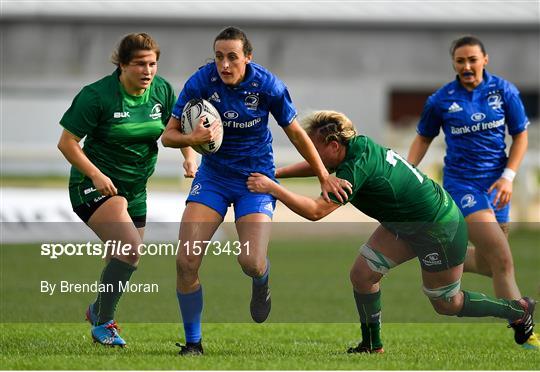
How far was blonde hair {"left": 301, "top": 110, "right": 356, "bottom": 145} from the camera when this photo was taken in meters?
6.73

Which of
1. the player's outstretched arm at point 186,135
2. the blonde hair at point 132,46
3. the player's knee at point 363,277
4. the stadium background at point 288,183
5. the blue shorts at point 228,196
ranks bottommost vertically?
the stadium background at point 288,183

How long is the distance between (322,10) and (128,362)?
24.1 metres

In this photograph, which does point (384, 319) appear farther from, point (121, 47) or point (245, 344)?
point (121, 47)

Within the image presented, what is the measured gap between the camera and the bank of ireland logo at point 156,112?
7.56 metres

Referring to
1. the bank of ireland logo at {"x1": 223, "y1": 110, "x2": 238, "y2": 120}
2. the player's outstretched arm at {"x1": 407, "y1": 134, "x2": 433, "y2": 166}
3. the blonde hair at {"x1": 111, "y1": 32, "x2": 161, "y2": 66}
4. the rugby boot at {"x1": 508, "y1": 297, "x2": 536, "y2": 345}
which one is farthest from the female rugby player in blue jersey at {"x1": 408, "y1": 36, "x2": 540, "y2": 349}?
the blonde hair at {"x1": 111, "y1": 32, "x2": 161, "y2": 66}

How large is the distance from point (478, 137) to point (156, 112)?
2.33m

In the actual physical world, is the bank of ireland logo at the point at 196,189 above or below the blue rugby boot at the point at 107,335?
above

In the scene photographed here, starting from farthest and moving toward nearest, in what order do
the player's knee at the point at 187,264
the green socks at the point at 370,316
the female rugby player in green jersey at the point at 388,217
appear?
the green socks at the point at 370,316
the player's knee at the point at 187,264
the female rugby player in green jersey at the point at 388,217

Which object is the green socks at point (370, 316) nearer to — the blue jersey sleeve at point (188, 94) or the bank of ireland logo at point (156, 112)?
the blue jersey sleeve at point (188, 94)

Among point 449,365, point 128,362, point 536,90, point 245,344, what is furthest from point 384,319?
point 536,90

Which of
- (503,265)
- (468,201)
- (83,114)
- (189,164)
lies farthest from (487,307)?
(83,114)

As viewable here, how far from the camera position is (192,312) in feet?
22.9

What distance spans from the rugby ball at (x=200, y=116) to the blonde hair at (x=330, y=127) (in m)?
0.54

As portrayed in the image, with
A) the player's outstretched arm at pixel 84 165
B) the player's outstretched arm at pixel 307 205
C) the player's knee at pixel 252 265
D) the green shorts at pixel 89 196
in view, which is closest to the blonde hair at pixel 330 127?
the player's outstretched arm at pixel 307 205
